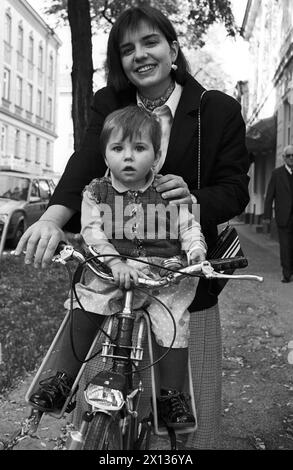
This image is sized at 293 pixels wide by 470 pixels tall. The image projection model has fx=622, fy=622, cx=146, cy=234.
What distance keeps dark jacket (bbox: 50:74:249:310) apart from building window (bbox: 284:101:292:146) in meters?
14.5

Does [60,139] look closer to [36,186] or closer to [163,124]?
[36,186]

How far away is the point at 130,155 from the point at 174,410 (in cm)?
91

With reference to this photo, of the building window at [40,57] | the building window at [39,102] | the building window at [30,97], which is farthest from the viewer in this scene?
the building window at [39,102]

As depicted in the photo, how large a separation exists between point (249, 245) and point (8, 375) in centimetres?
1106

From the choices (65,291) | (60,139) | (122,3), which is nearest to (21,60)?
(60,139)

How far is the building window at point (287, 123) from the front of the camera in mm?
16500

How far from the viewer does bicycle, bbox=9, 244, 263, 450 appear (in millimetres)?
1875

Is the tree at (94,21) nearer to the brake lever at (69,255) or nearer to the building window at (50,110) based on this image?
the brake lever at (69,255)

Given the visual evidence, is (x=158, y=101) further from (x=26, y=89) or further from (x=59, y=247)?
(x=26, y=89)

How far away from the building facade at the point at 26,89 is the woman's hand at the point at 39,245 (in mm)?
36592

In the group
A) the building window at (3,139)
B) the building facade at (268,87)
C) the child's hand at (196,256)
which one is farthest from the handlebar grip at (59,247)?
the building window at (3,139)

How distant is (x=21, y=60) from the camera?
45469mm

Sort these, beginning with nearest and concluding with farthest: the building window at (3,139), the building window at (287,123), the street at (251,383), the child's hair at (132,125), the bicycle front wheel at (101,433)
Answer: the bicycle front wheel at (101,433)
the child's hair at (132,125)
the street at (251,383)
the building window at (287,123)
the building window at (3,139)

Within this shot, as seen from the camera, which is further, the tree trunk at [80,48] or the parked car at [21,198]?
the parked car at [21,198]
